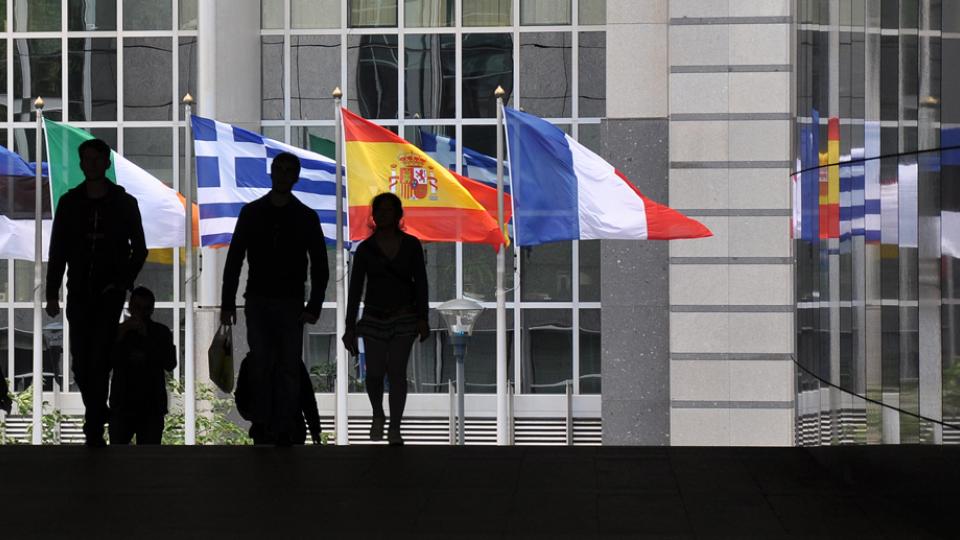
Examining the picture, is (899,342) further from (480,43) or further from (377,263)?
(480,43)

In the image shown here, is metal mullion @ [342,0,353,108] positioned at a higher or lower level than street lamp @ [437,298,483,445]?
higher

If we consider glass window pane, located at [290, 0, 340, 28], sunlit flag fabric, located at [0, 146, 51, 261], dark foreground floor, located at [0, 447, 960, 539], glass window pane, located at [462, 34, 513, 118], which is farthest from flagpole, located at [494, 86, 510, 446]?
dark foreground floor, located at [0, 447, 960, 539]

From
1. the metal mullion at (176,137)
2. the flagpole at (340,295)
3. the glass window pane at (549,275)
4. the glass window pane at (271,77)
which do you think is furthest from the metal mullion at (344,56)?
the glass window pane at (549,275)

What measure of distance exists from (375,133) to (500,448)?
10.8 m

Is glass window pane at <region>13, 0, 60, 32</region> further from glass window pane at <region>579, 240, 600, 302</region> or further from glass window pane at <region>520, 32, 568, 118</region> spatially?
glass window pane at <region>579, 240, 600, 302</region>

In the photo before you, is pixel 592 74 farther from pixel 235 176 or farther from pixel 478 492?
pixel 478 492

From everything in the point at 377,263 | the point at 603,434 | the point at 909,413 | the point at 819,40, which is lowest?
the point at 603,434

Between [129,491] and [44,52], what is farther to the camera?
[44,52]

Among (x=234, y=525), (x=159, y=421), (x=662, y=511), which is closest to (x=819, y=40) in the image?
(x=662, y=511)

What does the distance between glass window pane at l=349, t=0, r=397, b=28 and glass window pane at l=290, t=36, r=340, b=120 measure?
1.65ft

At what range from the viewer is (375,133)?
20828 millimetres

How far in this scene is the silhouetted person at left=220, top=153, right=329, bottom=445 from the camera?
1038cm

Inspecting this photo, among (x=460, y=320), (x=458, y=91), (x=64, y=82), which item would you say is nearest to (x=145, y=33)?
(x=64, y=82)

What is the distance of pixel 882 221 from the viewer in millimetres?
7715
